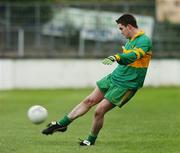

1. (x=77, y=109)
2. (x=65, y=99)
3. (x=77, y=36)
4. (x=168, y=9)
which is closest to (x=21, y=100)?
(x=65, y=99)

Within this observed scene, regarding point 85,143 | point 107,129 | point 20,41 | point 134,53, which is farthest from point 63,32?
point 134,53

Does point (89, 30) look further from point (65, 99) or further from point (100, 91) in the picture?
point (100, 91)

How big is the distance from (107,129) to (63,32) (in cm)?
2374

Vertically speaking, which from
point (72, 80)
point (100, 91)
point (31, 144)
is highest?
point (100, 91)

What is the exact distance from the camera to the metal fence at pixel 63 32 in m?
39.2

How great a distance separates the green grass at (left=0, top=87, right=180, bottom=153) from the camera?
1309 centimetres

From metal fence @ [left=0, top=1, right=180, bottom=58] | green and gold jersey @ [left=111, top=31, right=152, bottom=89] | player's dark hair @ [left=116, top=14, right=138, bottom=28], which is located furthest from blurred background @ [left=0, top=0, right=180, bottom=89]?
player's dark hair @ [left=116, top=14, right=138, bottom=28]

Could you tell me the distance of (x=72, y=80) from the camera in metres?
37.3

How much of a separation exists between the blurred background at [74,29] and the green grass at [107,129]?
31.6 ft

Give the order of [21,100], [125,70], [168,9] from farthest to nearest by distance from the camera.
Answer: [168,9] < [21,100] < [125,70]

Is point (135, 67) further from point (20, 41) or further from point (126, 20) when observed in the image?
point (20, 41)

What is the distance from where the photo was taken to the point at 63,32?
40.2m

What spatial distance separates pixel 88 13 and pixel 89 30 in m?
0.87

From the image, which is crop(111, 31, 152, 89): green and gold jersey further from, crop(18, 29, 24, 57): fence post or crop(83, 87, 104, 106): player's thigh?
crop(18, 29, 24, 57): fence post
